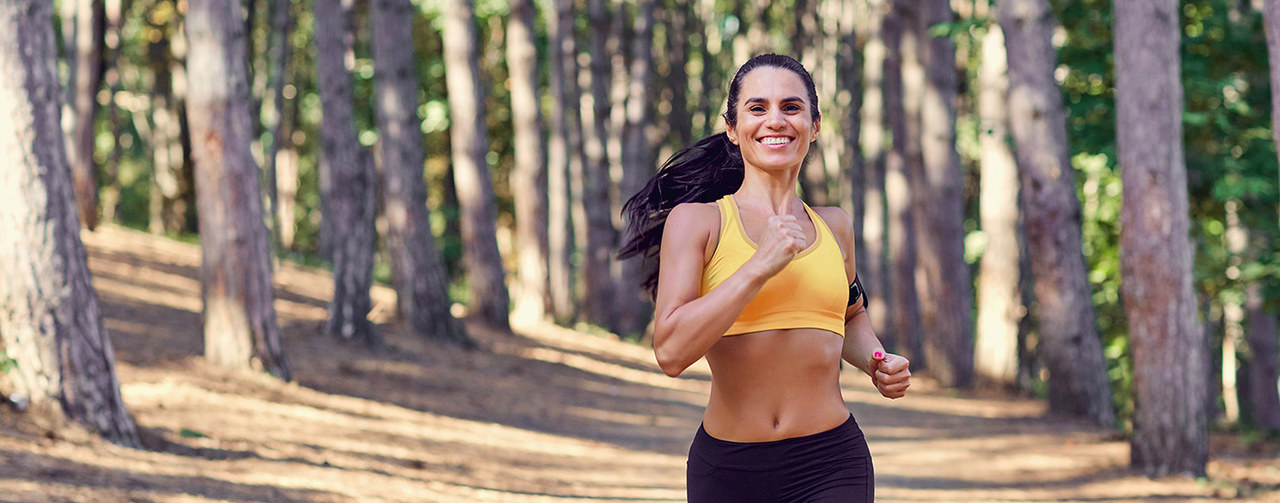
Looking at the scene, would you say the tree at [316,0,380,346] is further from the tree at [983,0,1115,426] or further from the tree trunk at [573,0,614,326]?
the tree trunk at [573,0,614,326]

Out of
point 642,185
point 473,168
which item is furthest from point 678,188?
point 473,168

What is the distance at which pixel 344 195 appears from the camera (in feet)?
50.8

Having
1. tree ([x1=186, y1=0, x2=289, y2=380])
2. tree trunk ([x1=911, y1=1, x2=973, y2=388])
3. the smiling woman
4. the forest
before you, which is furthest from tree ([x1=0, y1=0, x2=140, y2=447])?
tree trunk ([x1=911, y1=1, x2=973, y2=388])

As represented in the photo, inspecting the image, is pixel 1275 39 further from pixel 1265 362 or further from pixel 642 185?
pixel 1265 362

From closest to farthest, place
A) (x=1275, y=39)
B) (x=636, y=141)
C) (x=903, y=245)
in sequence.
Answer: (x=1275, y=39) < (x=903, y=245) < (x=636, y=141)

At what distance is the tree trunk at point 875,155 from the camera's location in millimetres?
27234

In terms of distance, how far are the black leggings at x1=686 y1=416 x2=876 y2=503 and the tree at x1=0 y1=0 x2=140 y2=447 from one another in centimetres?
585

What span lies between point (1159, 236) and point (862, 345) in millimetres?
7445

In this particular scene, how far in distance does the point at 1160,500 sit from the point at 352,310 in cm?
925

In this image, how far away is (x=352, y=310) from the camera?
15508mm

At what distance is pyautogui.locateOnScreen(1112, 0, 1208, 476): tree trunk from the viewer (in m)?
10.3

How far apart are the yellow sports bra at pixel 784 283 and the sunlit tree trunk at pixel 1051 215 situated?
405 inches

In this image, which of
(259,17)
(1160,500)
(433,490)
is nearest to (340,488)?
(433,490)

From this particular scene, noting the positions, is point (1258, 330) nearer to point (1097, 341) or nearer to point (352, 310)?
point (1097, 341)
